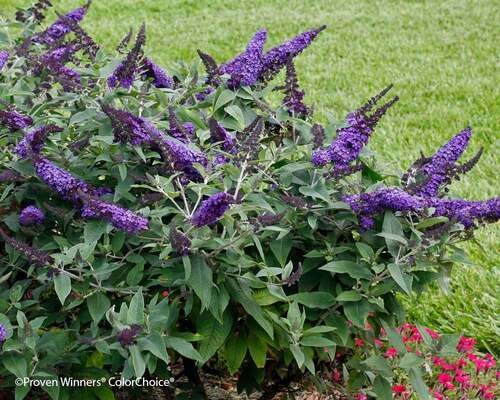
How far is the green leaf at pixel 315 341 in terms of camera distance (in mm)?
2590

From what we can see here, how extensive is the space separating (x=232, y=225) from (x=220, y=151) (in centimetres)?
27

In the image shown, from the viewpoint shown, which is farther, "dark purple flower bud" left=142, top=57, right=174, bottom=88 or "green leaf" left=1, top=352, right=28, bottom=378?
"dark purple flower bud" left=142, top=57, right=174, bottom=88

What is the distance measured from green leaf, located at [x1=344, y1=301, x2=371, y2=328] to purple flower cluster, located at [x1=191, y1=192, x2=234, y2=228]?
69 centimetres

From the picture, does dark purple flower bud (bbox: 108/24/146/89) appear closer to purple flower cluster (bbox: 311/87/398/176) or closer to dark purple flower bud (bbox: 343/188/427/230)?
purple flower cluster (bbox: 311/87/398/176)

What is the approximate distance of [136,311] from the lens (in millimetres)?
2367

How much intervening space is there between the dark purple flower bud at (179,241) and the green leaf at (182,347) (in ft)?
0.93

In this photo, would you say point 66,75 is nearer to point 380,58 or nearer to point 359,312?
point 359,312

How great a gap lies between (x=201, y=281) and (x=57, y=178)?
20.3 inches

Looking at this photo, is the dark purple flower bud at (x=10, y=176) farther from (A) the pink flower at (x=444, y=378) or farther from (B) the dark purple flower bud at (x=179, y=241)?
(A) the pink flower at (x=444, y=378)

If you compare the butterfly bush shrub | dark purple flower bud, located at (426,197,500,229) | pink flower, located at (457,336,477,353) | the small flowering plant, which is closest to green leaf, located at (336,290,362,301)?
the butterfly bush shrub

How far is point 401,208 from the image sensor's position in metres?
2.55

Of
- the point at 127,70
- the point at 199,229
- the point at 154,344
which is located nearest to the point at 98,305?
the point at 154,344

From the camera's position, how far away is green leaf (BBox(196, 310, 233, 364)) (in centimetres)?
256

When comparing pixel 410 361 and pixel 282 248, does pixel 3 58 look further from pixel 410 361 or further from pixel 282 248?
pixel 410 361
